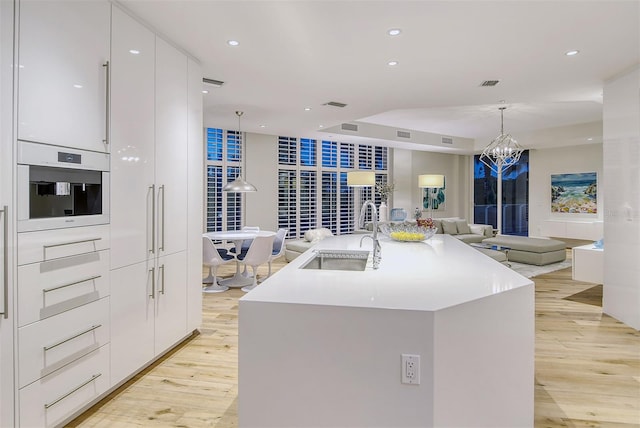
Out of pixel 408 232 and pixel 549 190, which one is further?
pixel 549 190

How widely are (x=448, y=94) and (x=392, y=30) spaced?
2.09 meters

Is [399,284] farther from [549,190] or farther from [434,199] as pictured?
[549,190]

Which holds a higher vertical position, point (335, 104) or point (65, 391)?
point (335, 104)

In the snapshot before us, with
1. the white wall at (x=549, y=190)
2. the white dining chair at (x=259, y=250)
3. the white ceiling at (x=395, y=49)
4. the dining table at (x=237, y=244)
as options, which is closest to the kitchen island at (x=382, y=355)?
the white ceiling at (x=395, y=49)

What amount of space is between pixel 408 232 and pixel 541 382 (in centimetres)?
161

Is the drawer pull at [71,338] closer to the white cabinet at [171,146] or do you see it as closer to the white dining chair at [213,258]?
the white cabinet at [171,146]

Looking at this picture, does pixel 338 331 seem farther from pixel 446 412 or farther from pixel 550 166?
pixel 550 166

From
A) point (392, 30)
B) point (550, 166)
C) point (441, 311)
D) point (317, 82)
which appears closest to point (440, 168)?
point (550, 166)

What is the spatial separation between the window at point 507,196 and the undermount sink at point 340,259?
29.2 feet

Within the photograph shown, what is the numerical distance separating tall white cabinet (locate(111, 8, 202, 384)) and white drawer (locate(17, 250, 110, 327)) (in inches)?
5.5

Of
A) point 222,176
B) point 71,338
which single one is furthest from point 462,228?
point 71,338

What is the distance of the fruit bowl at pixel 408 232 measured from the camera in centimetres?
364

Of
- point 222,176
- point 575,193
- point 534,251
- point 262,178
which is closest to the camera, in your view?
point 534,251

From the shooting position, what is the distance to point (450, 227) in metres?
8.59
